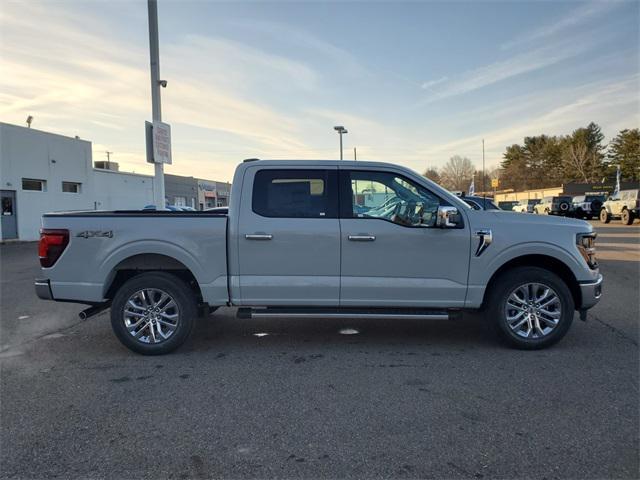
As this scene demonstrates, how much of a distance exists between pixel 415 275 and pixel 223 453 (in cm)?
279

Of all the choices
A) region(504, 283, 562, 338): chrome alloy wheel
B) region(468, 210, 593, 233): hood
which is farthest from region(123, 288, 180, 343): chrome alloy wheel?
region(504, 283, 562, 338): chrome alloy wheel

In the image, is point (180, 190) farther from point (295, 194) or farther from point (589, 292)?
point (589, 292)

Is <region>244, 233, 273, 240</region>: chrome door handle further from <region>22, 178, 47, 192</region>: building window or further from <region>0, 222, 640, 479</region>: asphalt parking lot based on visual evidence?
<region>22, 178, 47, 192</region>: building window

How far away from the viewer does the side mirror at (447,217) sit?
488 cm

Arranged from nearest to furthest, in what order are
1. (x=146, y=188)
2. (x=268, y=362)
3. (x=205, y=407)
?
1. (x=205, y=407)
2. (x=268, y=362)
3. (x=146, y=188)

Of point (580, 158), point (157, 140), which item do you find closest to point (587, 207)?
point (157, 140)

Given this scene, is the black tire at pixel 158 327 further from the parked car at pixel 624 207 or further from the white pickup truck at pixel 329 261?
the parked car at pixel 624 207

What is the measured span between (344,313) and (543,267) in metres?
2.33

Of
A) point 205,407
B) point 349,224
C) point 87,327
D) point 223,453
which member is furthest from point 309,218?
point 87,327

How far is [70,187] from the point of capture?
26266 millimetres

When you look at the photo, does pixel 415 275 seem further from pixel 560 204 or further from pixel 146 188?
pixel 560 204

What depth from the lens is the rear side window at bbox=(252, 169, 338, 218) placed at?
5.12 meters

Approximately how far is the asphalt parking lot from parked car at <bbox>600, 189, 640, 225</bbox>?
26001mm

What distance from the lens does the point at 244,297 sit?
5121mm
